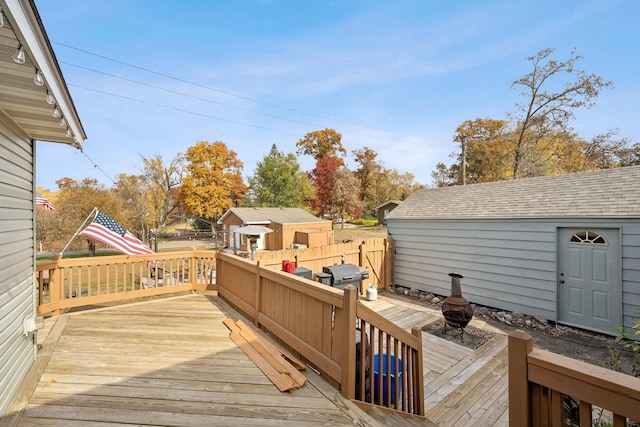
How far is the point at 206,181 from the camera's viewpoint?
86.7 ft

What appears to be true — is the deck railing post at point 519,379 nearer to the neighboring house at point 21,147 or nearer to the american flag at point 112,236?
the neighboring house at point 21,147

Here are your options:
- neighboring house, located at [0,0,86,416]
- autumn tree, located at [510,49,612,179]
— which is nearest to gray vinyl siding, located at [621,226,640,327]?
neighboring house, located at [0,0,86,416]

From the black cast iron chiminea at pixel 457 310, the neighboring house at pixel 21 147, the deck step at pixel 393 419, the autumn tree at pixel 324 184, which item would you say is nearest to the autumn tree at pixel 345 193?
the autumn tree at pixel 324 184

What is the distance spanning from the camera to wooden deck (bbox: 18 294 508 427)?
215 cm

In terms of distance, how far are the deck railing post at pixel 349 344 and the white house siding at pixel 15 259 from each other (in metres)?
2.60

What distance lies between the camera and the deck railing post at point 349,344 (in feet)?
7.66

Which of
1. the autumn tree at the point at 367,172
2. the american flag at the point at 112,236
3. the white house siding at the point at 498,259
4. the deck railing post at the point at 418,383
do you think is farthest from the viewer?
the autumn tree at the point at 367,172

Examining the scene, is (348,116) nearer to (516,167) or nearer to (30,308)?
(516,167)

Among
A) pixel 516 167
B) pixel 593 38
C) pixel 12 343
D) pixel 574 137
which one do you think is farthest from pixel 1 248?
pixel 574 137

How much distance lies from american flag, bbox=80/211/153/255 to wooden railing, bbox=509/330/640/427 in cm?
542

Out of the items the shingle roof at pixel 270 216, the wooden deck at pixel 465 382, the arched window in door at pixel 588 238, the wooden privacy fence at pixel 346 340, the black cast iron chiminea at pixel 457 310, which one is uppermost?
the shingle roof at pixel 270 216

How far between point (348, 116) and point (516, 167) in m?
10.4

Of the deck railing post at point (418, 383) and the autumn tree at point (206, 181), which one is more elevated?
the autumn tree at point (206, 181)

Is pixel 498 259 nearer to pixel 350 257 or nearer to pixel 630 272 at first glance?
pixel 630 272
